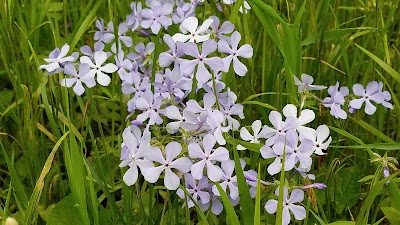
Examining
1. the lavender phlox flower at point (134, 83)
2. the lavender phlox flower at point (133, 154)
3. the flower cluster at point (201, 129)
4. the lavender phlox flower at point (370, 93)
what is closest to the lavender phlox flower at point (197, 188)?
the flower cluster at point (201, 129)

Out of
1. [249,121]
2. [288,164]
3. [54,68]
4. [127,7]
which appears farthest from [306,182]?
[127,7]

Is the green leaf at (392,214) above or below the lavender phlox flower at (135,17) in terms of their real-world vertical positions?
below

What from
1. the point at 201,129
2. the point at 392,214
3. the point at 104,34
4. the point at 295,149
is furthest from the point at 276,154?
the point at 104,34

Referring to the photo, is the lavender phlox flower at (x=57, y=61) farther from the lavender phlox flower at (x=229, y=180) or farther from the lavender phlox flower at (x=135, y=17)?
the lavender phlox flower at (x=229, y=180)

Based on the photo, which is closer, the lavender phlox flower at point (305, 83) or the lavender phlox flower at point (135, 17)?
the lavender phlox flower at point (305, 83)

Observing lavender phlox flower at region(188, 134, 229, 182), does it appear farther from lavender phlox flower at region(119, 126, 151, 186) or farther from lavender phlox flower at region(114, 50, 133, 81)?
lavender phlox flower at region(114, 50, 133, 81)

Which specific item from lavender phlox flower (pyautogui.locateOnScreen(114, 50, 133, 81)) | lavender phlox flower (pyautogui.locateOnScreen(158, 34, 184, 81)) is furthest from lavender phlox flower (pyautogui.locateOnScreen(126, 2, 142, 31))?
lavender phlox flower (pyautogui.locateOnScreen(158, 34, 184, 81))

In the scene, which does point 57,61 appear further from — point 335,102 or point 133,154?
point 335,102
